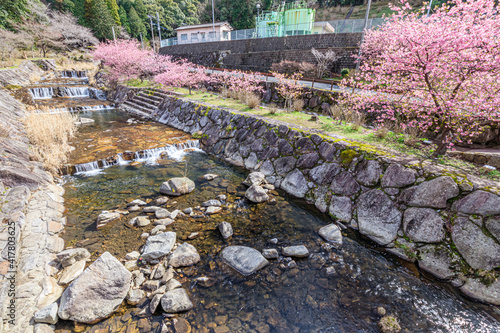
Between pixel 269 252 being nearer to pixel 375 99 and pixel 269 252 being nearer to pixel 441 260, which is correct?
pixel 441 260

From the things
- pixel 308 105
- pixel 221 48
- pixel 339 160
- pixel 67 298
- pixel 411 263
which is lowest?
pixel 411 263

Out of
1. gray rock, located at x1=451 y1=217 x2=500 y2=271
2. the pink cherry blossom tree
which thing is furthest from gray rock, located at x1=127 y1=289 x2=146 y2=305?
the pink cherry blossom tree

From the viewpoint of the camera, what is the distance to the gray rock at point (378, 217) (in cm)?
545

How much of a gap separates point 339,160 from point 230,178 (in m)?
3.90

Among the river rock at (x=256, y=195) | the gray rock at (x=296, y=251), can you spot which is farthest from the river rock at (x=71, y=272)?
the river rock at (x=256, y=195)

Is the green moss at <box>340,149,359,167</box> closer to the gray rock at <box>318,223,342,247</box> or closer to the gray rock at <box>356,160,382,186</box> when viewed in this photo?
the gray rock at <box>356,160,382,186</box>

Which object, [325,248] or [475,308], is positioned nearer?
[475,308]

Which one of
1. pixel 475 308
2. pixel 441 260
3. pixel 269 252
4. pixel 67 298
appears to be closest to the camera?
pixel 67 298

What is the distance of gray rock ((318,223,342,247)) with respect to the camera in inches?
216

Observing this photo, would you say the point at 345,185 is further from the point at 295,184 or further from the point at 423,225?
the point at 423,225

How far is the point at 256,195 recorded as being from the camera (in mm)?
7035

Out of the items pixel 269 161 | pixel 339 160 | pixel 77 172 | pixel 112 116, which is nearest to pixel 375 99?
pixel 339 160

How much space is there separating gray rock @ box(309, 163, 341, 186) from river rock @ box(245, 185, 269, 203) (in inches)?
66.6

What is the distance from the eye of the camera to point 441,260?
4668 mm
